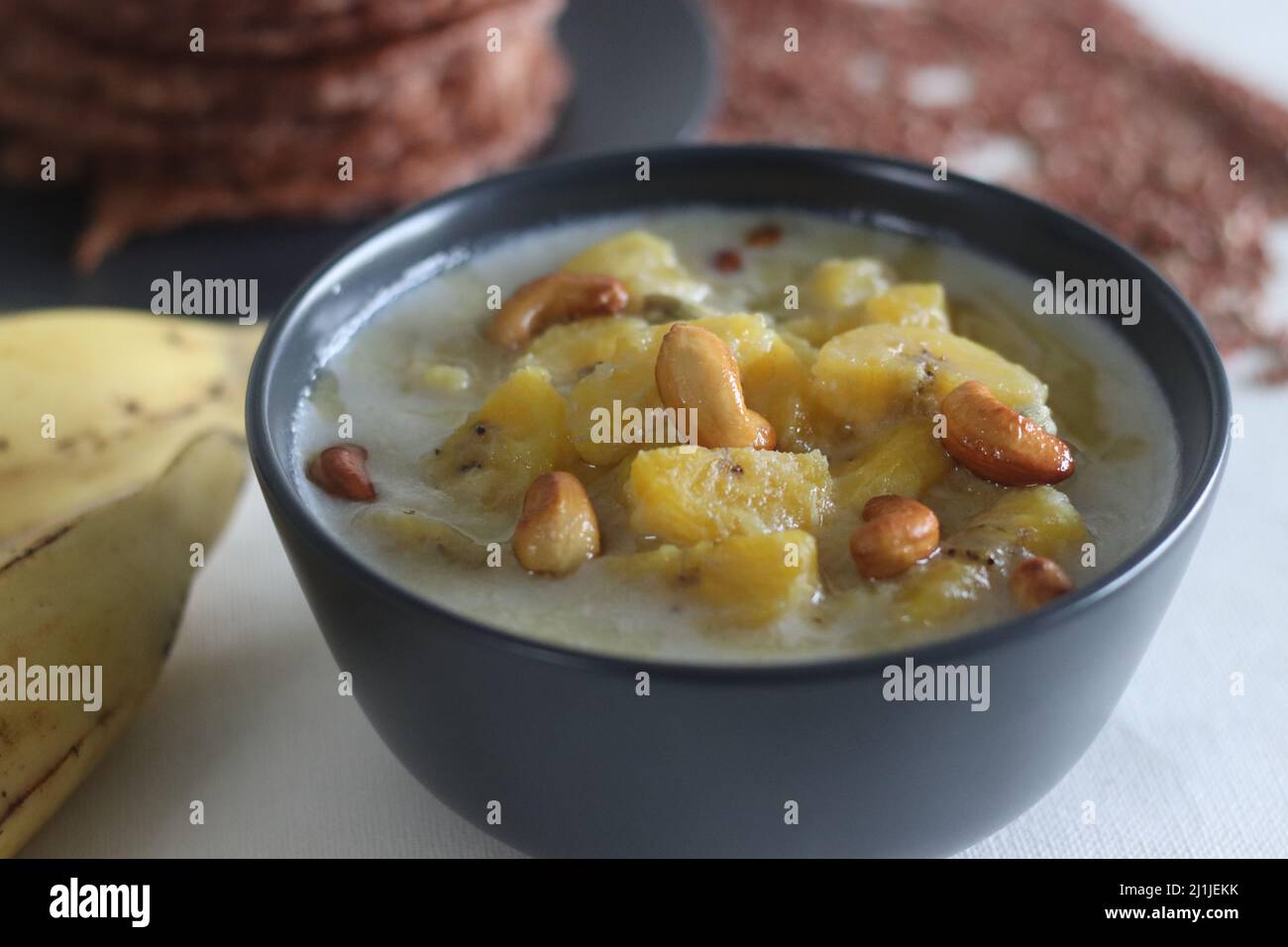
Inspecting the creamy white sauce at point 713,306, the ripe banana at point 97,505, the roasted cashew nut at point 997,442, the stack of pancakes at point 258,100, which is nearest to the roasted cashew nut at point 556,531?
the creamy white sauce at point 713,306

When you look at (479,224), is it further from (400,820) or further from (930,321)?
(400,820)

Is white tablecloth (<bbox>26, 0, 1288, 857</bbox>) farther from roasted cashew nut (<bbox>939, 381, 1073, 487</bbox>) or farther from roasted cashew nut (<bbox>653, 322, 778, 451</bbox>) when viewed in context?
roasted cashew nut (<bbox>653, 322, 778, 451</bbox>)

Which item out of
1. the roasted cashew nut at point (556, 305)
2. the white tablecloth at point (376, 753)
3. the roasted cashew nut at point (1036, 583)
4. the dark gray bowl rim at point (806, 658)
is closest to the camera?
the dark gray bowl rim at point (806, 658)

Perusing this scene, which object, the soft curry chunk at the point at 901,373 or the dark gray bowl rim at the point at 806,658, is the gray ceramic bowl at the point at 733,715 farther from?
the soft curry chunk at the point at 901,373

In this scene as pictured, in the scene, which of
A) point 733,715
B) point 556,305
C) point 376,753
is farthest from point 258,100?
point 733,715
